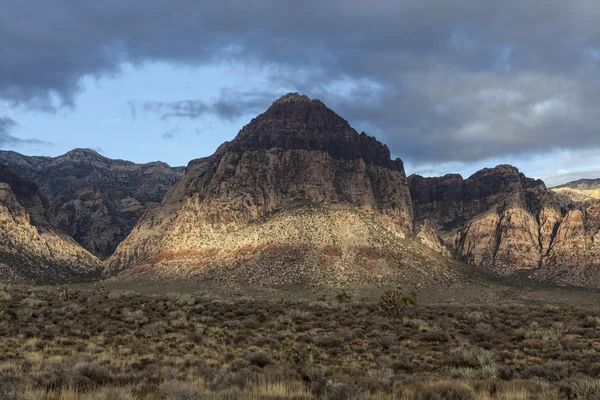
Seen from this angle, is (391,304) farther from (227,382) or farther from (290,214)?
(290,214)

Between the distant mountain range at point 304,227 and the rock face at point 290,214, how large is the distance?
0.47 m

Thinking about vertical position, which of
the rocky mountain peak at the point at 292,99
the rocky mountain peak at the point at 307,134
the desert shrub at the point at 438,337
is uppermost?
the rocky mountain peak at the point at 292,99

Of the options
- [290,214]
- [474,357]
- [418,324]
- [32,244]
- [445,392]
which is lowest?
[418,324]

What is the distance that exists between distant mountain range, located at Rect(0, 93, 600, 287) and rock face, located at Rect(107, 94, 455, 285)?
468 millimetres

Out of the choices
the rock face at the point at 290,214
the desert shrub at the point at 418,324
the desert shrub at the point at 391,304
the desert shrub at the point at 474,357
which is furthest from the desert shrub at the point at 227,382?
the rock face at the point at 290,214

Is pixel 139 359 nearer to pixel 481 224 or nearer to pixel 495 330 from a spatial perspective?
pixel 495 330

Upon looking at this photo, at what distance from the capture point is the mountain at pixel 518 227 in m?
127

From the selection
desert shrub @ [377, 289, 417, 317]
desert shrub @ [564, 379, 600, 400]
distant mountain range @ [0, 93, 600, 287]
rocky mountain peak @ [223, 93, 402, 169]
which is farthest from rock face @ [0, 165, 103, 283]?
desert shrub @ [564, 379, 600, 400]

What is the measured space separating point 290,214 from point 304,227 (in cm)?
842

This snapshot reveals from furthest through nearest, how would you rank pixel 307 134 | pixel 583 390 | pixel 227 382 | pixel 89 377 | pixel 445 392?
1. pixel 307 134
2. pixel 89 377
3. pixel 227 382
4. pixel 583 390
5. pixel 445 392

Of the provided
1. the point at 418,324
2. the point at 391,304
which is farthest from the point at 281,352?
the point at 391,304

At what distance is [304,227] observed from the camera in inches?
4528

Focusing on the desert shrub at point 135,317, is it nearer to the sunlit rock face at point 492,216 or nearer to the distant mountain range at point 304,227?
the distant mountain range at point 304,227

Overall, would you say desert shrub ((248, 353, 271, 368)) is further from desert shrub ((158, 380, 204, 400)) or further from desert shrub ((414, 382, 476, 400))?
desert shrub ((414, 382, 476, 400))
